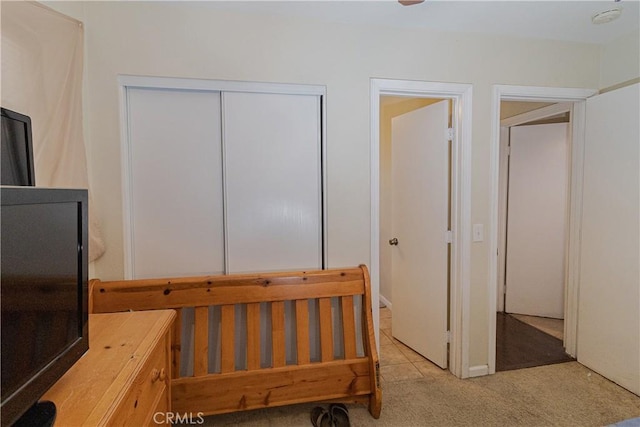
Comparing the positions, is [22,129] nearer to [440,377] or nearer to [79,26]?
[79,26]

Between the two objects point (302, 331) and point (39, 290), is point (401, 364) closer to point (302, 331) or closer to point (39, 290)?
point (302, 331)

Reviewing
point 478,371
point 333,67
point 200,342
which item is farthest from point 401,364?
Answer: point 333,67

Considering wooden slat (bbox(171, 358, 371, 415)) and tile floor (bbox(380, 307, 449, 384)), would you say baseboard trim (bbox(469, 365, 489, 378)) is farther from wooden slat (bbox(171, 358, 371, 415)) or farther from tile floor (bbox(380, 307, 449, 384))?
wooden slat (bbox(171, 358, 371, 415))

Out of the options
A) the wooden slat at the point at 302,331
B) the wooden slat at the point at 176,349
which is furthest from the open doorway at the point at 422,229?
the wooden slat at the point at 176,349

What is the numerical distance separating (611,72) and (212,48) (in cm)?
283

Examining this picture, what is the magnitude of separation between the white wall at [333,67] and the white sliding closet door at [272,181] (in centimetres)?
12

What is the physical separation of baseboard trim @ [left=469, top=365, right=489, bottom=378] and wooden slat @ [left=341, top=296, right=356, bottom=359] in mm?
988

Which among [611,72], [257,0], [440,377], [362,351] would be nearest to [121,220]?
[257,0]

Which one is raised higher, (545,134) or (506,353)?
(545,134)

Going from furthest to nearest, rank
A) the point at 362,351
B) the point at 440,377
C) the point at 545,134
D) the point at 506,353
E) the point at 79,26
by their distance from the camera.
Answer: the point at 545,134, the point at 506,353, the point at 440,377, the point at 362,351, the point at 79,26

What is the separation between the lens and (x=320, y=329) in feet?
6.55

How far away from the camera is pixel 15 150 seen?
3.24 ft

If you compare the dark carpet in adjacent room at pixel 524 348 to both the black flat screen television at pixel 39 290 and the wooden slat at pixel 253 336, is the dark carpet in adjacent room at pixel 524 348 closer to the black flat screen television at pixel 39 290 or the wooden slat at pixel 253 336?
the wooden slat at pixel 253 336

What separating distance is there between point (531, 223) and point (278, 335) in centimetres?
298
